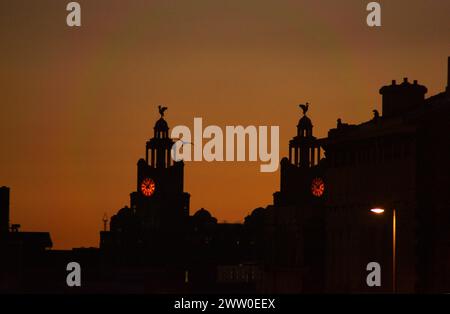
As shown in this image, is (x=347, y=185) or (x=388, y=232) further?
(x=347, y=185)

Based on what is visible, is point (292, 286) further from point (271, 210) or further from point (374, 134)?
point (374, 134)

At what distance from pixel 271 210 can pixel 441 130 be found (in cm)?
6090

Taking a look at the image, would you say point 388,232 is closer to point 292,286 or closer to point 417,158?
point 417,158

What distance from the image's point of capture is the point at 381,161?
134750mm

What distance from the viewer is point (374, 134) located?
139 m

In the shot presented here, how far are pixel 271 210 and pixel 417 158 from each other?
5633 centimetres

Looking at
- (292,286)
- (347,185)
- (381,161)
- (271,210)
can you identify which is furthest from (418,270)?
(271,210)

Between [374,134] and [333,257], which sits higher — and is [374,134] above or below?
above
